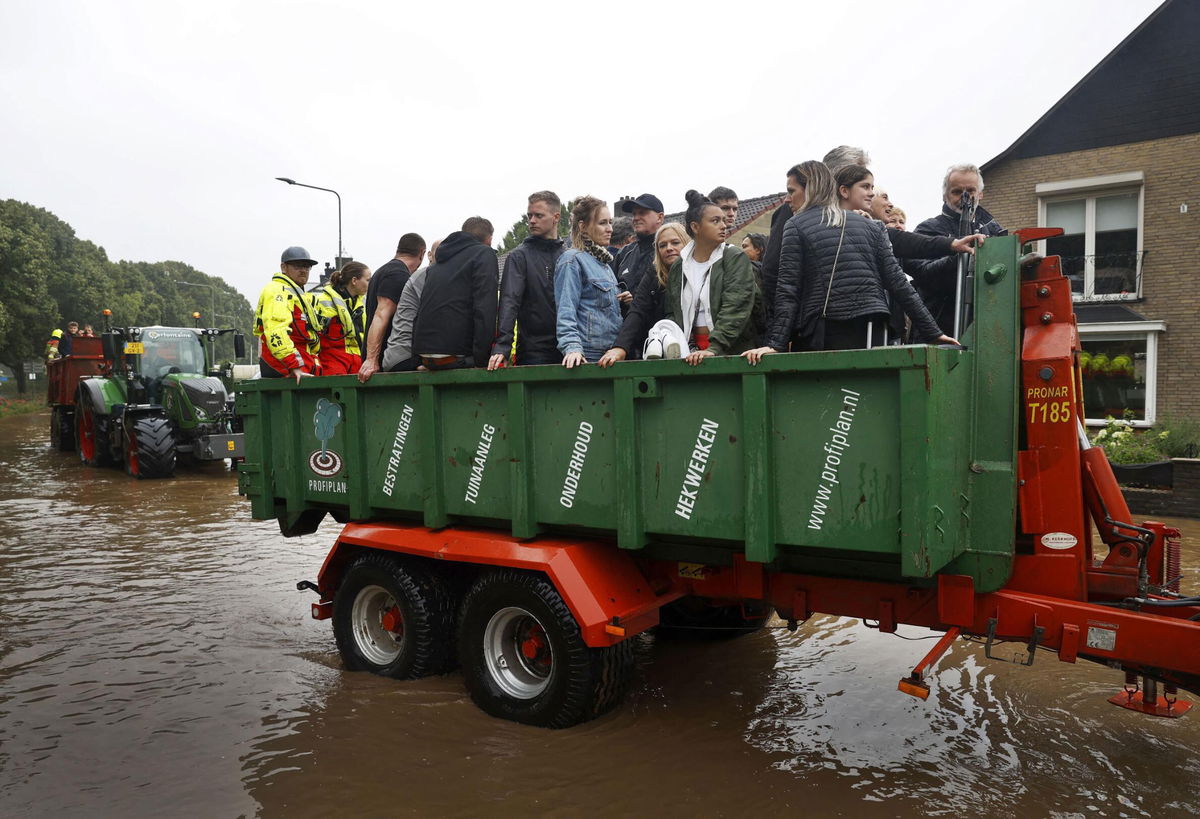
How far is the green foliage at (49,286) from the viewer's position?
35750 mm

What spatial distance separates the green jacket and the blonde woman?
0.14 m

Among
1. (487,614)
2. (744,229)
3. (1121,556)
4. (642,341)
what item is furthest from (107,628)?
(744,229)

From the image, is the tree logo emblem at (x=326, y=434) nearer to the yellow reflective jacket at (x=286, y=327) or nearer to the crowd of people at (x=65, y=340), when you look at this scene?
the yellow reflective jacket at (x=286, y=327)

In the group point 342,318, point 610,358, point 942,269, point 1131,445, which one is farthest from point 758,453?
point 1131,445

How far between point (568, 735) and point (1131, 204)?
53.6 feet

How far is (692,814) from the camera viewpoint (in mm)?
3457

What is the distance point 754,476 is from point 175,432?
13985 mm

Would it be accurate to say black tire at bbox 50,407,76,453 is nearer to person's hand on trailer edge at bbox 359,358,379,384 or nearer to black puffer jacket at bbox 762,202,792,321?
person's hand on trailer edge at bbox 359,358,379,384

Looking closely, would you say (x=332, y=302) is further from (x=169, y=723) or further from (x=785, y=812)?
(x=785, y=812)

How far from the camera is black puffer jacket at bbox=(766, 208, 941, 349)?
3918 mm

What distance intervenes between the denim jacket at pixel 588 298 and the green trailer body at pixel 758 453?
57 centimetres

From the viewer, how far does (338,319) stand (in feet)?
21.7

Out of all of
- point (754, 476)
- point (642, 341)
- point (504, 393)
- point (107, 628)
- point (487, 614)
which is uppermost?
point (642, 341)

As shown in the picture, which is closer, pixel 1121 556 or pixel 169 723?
pixel 1121 556
